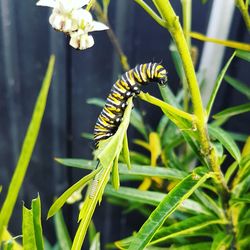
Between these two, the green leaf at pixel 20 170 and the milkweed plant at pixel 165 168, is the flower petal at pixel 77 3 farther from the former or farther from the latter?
the green leaf at pixel 20 170

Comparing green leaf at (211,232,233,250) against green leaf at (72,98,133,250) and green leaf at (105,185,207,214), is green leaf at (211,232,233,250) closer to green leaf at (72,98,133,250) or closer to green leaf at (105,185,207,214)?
green leaf at (105,185,207,214)

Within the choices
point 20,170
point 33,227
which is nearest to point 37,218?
point 33,227

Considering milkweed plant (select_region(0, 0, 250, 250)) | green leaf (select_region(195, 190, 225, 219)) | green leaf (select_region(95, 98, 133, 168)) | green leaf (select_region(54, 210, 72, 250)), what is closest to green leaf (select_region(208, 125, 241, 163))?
milkweed plant (select_region(0, 0, 250, 250))

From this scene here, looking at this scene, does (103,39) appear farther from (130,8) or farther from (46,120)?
(46,120)

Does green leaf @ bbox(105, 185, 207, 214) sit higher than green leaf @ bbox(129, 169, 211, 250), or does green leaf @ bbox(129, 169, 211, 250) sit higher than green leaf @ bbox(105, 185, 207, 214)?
green leaf @ bbox(129, 169, 211, 250)

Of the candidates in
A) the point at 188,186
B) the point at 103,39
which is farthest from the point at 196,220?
the point at 103,39

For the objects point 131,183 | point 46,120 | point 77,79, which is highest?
point 77,79

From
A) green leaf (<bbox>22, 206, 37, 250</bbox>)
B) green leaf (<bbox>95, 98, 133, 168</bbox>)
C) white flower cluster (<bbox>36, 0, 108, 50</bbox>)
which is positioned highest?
white flower cluster (<bbox>36, 0, 108, 50</bbox>)

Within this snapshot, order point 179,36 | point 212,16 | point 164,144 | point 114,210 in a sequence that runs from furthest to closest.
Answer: point 114,210
point 212,16
point 164,144
point 179,36
